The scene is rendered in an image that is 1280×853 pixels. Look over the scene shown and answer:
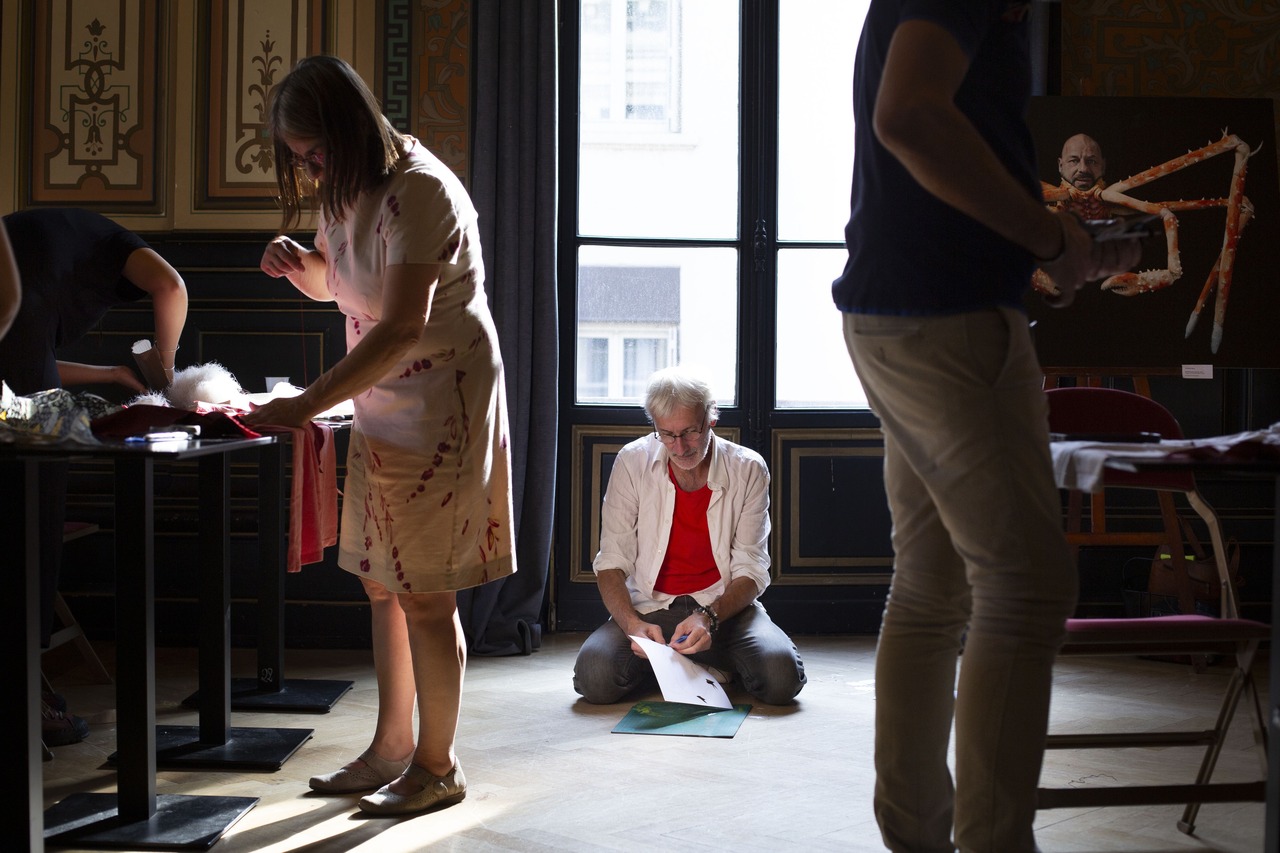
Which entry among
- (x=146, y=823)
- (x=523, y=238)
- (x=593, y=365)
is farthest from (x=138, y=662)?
(x=593, y=365)

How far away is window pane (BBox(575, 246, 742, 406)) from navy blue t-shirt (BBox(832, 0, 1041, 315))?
2.58m

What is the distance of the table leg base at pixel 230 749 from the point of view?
2.47 meters

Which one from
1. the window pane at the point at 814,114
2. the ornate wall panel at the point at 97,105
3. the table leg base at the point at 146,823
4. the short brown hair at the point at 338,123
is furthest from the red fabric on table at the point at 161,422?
the window pane at the point at 814,114

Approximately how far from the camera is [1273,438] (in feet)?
5.28

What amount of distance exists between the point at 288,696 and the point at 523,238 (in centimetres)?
166

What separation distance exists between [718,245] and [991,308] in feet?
9.01

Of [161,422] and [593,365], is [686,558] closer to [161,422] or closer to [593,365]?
[593,365]

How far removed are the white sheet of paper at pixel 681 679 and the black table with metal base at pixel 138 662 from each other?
926mm

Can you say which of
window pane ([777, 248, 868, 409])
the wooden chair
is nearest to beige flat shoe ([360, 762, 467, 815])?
the wooden chair

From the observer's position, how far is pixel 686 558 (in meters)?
3.24

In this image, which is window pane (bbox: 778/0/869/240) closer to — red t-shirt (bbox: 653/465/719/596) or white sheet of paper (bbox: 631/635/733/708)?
red t-shirt (bbox: 653/465/719/596)

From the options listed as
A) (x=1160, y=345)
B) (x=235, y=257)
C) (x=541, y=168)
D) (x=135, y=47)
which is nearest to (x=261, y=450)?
(x=235, y=257)

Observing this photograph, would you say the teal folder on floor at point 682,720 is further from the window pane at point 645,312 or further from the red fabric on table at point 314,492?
the window pane at point 645,312

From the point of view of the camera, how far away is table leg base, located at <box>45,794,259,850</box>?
2016 mm
